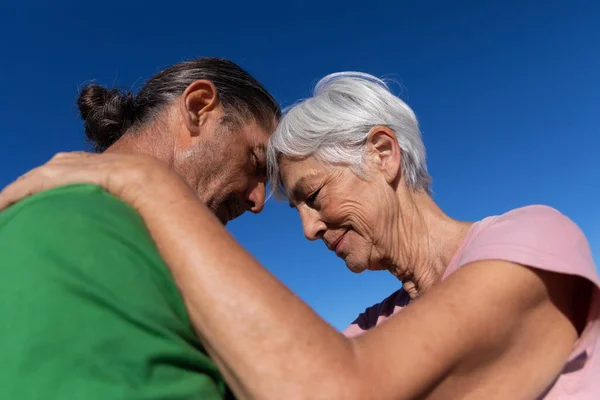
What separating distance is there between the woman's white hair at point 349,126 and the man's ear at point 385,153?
4 centimetres

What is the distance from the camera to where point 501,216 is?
2254 millimetres

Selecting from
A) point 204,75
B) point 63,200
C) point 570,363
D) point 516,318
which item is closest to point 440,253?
point 570,363

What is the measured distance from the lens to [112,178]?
1.61m

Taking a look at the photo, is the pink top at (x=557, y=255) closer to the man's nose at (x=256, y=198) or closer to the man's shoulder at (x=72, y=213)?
the man's shoulder at (x=72, y=213)

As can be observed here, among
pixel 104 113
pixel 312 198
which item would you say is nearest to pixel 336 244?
pixel 312 198

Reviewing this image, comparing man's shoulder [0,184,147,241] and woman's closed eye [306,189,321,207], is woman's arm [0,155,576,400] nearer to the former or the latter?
man's shoulder [0,184,147,241]

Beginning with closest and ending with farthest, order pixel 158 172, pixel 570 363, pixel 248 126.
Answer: pixel 158 172 < pixel 570 363 < pixel 248 126

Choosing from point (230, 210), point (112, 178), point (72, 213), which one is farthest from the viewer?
point (230, 210)

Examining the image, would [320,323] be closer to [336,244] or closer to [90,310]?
[90,310]

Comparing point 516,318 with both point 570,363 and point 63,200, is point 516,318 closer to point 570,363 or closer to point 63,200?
point 570,363

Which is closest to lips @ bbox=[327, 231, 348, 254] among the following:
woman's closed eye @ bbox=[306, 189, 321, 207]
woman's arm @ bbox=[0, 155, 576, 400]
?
woman's closed eye @ bbox=[306, 189, 321, 207]

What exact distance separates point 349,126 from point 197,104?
894mm

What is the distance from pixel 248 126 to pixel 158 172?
5.06 ft

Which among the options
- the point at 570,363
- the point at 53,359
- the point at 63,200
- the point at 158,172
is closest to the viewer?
the point at 53,359
